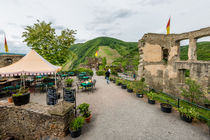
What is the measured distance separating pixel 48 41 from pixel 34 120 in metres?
12.3

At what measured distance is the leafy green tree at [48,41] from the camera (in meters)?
13.1

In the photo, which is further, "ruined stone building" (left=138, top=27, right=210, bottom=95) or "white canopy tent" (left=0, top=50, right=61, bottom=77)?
"ruined stone building" (left=138, top=27, right=210, bottom=95)

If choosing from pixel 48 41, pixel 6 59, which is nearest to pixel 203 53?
pixel 48 41

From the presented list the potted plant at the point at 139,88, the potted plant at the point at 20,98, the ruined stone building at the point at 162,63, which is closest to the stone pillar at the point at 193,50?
the ruined stone building at the point at 162,63

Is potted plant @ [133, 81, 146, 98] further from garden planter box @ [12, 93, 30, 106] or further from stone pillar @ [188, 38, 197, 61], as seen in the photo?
garden planter box @ [12, 93, 30, 106]

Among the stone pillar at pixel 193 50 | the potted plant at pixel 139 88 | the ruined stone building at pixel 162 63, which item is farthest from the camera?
the ruined stone building at pixel 162 63

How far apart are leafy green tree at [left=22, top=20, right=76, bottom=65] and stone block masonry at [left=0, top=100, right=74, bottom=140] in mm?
9710

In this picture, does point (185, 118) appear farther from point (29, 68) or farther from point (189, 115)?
point (29, 68)

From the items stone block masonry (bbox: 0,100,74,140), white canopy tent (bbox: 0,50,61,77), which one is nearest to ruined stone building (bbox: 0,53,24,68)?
white canopy tent (bbox: 0,50,61,77)

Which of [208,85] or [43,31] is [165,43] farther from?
[43,31]

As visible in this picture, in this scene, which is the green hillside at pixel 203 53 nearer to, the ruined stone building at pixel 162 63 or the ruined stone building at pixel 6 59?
the ruined stone building at pixel 162 63

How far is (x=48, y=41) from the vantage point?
13.6m

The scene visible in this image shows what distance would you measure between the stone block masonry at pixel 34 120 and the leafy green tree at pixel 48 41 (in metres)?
9.71

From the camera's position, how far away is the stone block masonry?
373cm
